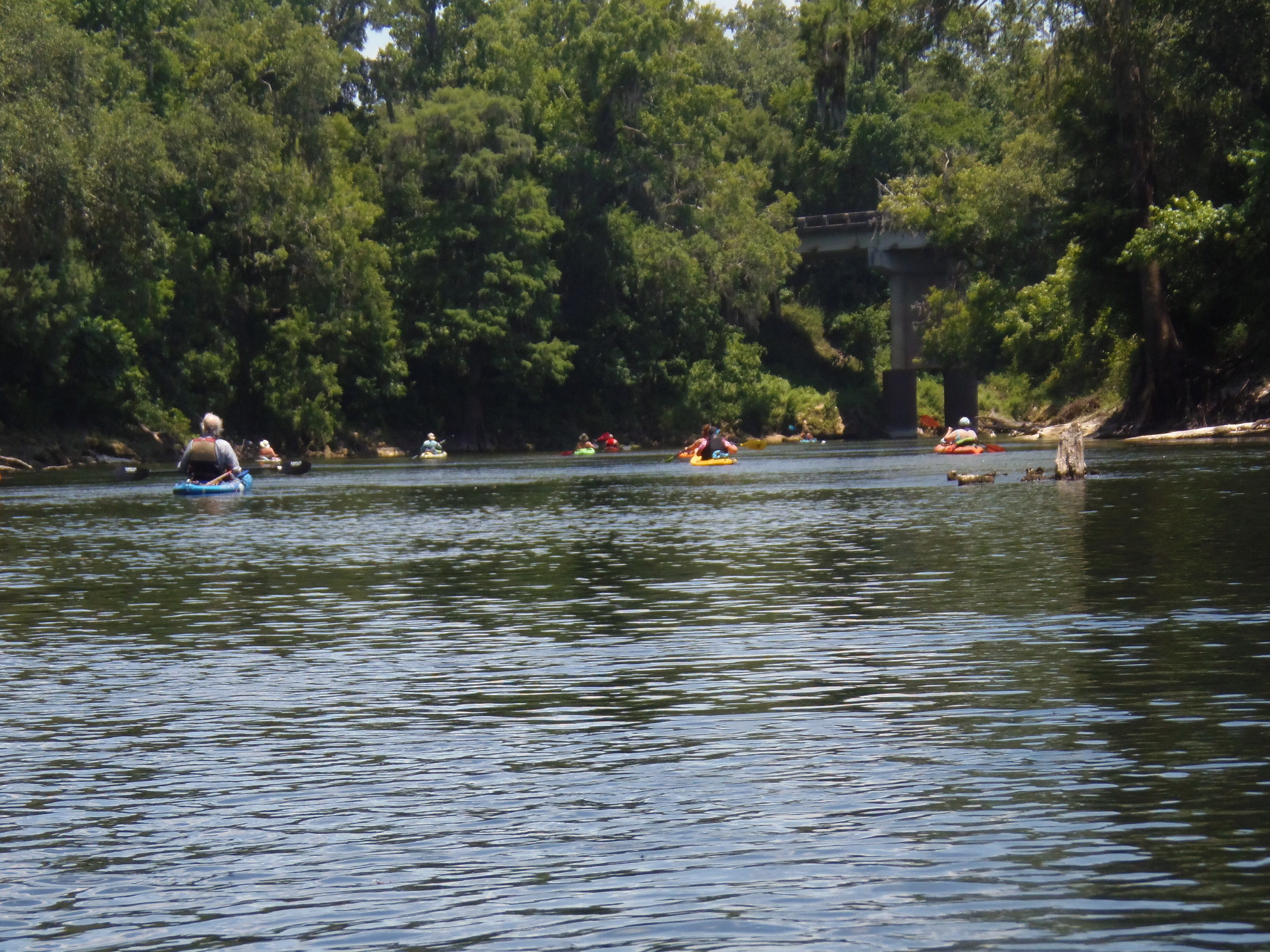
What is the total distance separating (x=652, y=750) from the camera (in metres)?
10.8

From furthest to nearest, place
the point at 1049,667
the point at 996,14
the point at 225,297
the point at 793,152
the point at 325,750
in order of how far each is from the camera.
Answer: the point at 793,152
the point at 225,297
the point at 996,14
the point at 1049,667
the point at 325,750

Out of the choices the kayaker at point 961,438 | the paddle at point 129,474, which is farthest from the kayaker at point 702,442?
the paddle at point 129,474

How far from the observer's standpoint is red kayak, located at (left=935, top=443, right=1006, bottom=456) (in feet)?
201

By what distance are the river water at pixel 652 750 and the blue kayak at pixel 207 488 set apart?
62.5ft

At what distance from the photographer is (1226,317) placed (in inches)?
2411

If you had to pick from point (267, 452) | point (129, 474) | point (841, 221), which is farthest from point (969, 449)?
point (841, 221)

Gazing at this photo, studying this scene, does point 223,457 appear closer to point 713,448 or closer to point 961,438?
point 713,448

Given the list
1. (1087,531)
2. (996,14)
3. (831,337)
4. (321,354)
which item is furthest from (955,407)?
(1087,531)

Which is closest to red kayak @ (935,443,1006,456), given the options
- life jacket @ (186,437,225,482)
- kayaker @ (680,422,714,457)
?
kayaker @ (680,422,714,457)

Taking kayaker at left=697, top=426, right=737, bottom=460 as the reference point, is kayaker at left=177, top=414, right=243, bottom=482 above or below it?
above

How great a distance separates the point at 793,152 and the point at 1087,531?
96569mm

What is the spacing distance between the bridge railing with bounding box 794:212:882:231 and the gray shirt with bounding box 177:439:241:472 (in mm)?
61794

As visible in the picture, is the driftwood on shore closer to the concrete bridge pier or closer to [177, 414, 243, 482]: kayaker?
[177, 414, 243, 482]: kayaker

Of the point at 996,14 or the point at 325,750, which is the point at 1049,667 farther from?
the point at 996,14
